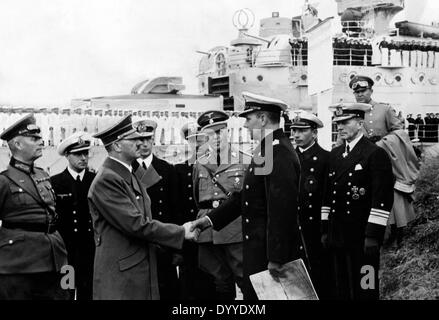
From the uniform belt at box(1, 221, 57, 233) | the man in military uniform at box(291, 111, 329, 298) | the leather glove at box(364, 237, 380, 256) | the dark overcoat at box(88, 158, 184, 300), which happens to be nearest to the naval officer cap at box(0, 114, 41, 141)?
the uniform belt at box(1, 221, 57, 233)

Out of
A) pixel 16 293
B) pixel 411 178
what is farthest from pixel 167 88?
pixel 16 293

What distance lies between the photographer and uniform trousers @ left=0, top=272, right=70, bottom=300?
6309 millimetres

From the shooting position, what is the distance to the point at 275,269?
5398 millimetres

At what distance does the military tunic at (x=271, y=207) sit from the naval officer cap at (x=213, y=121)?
209 centimetres

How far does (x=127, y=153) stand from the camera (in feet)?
18.8

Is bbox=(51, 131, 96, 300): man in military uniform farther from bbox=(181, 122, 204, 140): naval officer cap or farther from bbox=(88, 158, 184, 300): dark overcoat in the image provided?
bbox=(88, 158, 184, 300): dark overcoat

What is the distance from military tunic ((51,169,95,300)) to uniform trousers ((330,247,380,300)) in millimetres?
2652

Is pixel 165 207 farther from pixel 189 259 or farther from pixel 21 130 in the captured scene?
pixel 21 130

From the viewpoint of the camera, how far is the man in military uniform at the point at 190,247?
26.1 feet

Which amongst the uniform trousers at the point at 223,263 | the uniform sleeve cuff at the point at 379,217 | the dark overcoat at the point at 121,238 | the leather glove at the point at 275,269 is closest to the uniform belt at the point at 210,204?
the uniform trousers at the point at 223,263

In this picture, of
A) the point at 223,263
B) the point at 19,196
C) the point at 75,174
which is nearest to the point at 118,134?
the point at 19,196

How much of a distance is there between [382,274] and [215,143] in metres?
2.22

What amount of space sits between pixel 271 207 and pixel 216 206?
1932 millimetres
